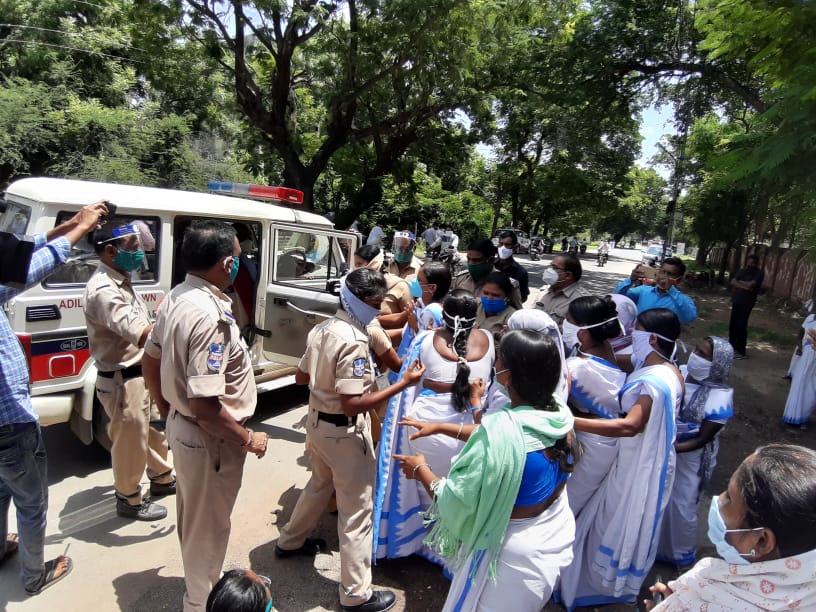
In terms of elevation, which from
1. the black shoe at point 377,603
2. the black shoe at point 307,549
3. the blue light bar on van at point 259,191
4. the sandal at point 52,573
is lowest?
the sandal at point 52,573

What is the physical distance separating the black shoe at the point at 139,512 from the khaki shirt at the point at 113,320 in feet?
3.00

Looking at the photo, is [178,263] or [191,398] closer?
[191,398]

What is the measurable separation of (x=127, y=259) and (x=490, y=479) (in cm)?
265

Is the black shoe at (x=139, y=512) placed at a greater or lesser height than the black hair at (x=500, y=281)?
lesser

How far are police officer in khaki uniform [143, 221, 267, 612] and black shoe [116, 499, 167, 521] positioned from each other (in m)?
1.12

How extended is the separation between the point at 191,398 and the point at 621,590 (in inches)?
90.1

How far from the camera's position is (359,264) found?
4.89 metres

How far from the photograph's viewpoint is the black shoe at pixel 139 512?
324 cm

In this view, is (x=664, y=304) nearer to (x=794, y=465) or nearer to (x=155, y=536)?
(x=794, y=465)

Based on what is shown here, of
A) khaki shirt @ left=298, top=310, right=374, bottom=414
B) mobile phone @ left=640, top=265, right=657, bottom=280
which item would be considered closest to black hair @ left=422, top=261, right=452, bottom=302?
khaki shirt @ left=298, top=310, right=374, bottom=414

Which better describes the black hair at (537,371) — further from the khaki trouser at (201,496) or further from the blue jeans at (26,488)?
the blue jeans at (26,488)

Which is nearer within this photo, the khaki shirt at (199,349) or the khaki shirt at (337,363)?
the khaki shirt at (199,349)

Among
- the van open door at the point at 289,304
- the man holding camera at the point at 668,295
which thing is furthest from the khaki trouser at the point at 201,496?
the man holding camera at the point at 668,295

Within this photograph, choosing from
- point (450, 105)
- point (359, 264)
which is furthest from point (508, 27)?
point (359, 264)
